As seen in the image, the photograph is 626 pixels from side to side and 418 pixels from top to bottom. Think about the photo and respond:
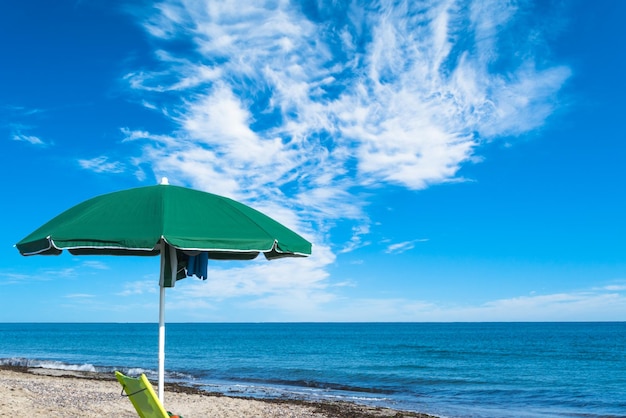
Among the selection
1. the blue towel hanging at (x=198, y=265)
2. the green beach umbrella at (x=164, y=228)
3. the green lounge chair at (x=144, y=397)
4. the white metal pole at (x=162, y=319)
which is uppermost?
the green beach umbrella at (x=164, y=228)

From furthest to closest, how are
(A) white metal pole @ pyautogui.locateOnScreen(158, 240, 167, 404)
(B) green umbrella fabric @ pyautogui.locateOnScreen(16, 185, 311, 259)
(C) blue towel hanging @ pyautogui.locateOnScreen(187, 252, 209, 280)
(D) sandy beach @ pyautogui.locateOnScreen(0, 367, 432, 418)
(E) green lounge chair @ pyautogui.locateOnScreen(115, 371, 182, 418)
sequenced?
1. (D) sandy beach @ pyautogui.locateOnScreen(0, 367, 432, 418)
2. (C) blue towel hanging @ pyautogui.locateOnScreen(187, 252, 209, 280)
3. (A) white metal pole @ pyautogui.locateOnScreen(158, 240, 167, 404)
4. (E) green lounge chair @ pyautogui.locateOnScreen(115, 371, 182, 418)
5. (B) green umbrella fabric @ pyautogui.locateOnScreen(16, 185, 311, 259)

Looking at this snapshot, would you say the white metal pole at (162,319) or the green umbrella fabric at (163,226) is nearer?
the green umbrella fabric at (163,226)

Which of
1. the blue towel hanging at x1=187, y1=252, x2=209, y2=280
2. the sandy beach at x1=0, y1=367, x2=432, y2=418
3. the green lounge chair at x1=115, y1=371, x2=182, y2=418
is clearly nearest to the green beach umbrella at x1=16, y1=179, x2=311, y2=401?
the blue towel hanging at x1=187, y1=252, x2=209, y2=280

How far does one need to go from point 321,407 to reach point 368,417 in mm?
1565

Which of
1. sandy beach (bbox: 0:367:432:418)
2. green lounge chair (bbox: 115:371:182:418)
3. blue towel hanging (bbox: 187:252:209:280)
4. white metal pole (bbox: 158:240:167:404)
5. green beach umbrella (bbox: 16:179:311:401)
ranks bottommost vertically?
sandy beach (bbox: 0:367:432:418)

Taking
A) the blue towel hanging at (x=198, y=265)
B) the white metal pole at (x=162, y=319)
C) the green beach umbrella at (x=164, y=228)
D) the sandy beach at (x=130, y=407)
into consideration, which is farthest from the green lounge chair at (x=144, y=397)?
the sandy beach at (x=130, y=407)

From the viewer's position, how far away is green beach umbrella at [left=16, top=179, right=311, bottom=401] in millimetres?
4273

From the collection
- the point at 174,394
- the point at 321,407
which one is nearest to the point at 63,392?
the point at 174,394

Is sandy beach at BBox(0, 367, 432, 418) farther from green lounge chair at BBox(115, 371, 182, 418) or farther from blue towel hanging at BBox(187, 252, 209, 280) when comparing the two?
blue towel hanging at BBox(187, 252, 209, 280)

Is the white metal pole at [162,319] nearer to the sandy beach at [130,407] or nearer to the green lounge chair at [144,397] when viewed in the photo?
the green lounge chair at [144,397]

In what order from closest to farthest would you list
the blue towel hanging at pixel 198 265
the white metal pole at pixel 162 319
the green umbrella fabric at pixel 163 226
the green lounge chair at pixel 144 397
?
the green umbrella fabric at pixel 163 226, the green lounge chair at pixel 144 397, the white metal pole at pixel 162 319, the blue towel hanging at pixel 198 265

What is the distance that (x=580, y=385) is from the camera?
24.5 meters

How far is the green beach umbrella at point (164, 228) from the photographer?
14.0 ft

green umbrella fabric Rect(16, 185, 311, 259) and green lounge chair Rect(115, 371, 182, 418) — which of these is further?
green lounge chair Rect(115, 371, 182, 418)
